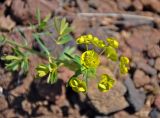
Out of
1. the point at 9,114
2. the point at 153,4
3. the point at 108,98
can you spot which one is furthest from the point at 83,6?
the point at 9,114

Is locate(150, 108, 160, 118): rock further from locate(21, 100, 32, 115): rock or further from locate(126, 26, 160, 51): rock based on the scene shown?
locate(21, 100, 32, 115): rock

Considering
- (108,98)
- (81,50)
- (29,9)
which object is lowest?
(108,98)

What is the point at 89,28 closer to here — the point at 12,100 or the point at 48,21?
the point at 48,21

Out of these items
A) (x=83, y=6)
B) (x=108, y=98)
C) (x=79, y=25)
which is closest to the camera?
(x=108, y=98)

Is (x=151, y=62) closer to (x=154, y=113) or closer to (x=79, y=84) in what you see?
(x=154, y=113)

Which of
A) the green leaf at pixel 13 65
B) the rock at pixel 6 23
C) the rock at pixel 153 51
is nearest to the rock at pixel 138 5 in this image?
the rock at pixel 153 51

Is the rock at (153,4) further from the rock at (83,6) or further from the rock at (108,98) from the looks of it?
the rock at (108,98)

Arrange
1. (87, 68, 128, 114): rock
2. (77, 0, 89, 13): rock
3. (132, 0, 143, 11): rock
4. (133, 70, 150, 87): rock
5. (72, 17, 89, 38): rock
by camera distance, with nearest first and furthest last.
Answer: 1. (87, 68, 128, 114): rock
2. (133, 70, 150, 87): rock
3. (72, 17, 89, 38): rock
4. (77, 0, 89, 13): rock
5. (132, 0, 143, 11): rock

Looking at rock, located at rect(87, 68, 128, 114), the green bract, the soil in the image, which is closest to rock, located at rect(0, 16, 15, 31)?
the soil
